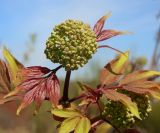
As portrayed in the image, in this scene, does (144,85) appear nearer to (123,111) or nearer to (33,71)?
(123,111)

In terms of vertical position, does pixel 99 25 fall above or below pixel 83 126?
above

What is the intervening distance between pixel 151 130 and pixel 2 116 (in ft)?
5.69

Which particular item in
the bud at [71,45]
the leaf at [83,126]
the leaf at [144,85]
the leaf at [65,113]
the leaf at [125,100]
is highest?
the bud at [71,45]

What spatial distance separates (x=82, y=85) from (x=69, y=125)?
2.8 inches

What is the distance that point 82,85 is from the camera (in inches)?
28.7

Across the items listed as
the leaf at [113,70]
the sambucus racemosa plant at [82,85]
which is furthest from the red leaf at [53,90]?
the leaf at [113,70]

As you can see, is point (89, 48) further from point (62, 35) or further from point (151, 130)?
point (151, 130)

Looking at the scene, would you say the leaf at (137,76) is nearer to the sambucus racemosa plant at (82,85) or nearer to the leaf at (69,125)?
the sambucus racemosa plant at (82,85)

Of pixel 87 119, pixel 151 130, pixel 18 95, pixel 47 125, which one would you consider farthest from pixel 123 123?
pixel 151 130

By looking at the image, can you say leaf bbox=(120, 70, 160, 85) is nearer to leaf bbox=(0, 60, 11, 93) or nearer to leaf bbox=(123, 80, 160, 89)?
leaf bbox=(123, 80, 160, 89)

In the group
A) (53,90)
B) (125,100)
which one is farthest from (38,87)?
(125,100)

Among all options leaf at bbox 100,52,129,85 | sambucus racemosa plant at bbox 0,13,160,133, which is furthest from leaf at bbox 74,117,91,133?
leaf at bbox 100,52,129,85

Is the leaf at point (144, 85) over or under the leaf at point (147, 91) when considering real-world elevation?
over

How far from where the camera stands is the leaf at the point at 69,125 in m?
0.68
